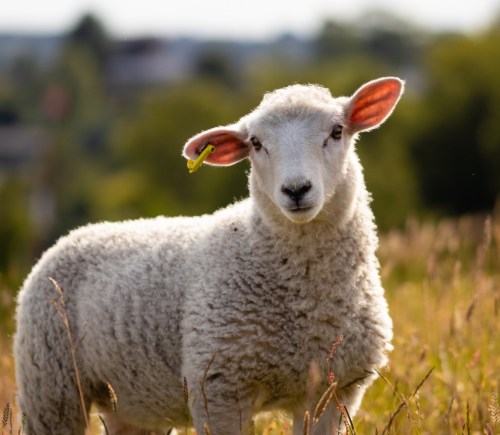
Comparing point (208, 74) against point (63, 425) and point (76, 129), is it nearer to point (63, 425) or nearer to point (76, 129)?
point (76, 129)

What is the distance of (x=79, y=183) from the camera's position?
7638 cm

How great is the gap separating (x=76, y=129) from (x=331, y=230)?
86.1 metres

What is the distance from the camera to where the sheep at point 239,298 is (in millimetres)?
3668

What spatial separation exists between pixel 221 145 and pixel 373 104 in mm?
702

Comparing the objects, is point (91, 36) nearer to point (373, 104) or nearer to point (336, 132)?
point (373, 104)

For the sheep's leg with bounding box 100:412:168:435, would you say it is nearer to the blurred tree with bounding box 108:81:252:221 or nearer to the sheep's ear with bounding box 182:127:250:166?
the sheep's ear with bounding box 182:127:250:166

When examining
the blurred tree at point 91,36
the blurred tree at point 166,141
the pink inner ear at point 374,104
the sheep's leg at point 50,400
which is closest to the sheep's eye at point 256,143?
the pink inner ear at point 374,104

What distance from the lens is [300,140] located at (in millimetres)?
3850

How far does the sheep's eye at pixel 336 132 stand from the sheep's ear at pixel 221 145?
0.43 m

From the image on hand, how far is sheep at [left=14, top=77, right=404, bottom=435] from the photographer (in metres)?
3.67

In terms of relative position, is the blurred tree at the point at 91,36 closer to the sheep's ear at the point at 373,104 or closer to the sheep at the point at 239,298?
the sheep at the point at 239,298

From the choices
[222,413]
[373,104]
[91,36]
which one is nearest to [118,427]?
[222,413]

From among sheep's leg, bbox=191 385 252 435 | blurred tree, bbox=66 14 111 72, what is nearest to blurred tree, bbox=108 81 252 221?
sheep's leg, bbox=191 385 252 435

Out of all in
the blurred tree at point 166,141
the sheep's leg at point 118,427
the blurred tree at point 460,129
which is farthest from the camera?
the blurred tree at point 166,141
